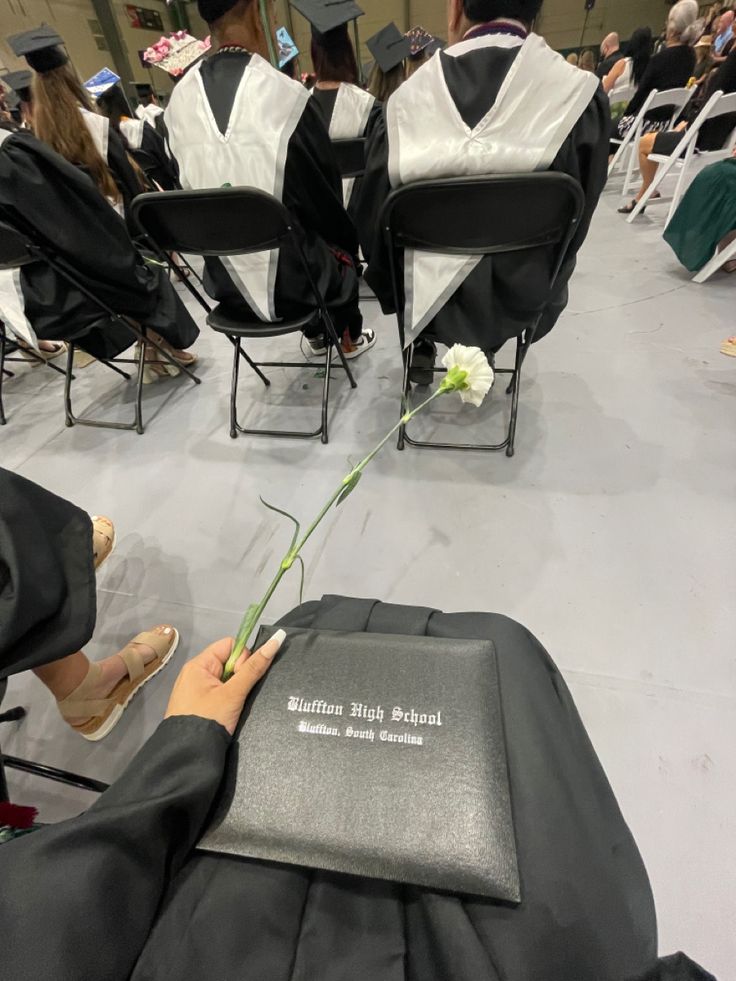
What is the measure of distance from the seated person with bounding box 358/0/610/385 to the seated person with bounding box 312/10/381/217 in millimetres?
1115

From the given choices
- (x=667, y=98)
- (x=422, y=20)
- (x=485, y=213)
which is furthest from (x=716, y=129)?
(x=422, y=20)

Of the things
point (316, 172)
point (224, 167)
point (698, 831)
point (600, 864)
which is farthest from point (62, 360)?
point (698, 831)

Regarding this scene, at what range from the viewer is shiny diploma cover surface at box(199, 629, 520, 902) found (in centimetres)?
41

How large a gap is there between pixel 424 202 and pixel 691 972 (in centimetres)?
131

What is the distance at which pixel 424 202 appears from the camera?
3.39ft

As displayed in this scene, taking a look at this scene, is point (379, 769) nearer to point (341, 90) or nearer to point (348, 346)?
point (348, 346)

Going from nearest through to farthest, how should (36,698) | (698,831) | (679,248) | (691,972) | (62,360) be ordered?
(691,972) < (698,831) < (36,698) < (679,248) < (62,360)

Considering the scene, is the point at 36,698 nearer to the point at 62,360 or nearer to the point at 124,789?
the point at 124,789

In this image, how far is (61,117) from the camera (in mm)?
1806

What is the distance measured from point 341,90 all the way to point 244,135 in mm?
1341

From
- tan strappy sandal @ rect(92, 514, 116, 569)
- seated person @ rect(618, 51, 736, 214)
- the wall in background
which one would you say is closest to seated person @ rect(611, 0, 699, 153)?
seated person @ rect(618, 51, 736, 214)

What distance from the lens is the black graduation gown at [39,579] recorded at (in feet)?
1.84

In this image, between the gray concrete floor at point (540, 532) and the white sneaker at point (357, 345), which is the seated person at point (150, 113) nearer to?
the white sneaker at point (357, 345)

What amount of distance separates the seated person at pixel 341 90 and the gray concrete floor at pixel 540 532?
1177mm
